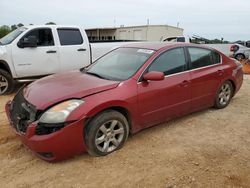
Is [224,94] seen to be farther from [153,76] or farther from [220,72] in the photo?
[153,76]

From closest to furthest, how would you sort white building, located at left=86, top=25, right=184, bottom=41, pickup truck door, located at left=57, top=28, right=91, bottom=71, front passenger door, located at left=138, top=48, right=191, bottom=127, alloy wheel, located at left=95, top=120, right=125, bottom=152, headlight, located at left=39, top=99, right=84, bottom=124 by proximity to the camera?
headlight, located at left=39, top=99, right=84, bottom=124
alloy wheel, located at left=95, top=120, right=125, bottom=152
front passenger door, located at left=138, top=48, right=191, bottom=127
pickup truck door, located at left=57, top=28, right=91, bottom=71
white building, located at left=86, top=25, right=184, bottom=41

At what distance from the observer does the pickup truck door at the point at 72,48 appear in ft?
26.0

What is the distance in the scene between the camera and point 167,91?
4.52 meters

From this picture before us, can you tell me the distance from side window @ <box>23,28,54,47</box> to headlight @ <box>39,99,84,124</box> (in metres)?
4.54

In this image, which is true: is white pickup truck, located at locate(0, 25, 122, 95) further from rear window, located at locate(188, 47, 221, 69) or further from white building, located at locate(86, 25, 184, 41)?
white building, located at locate(86, 25, 184, 41)

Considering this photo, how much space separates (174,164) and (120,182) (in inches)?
31.8

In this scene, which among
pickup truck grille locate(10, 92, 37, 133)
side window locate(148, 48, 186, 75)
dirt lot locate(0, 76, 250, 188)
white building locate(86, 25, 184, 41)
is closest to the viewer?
dirt lot locate(0, 76, 250, 188)

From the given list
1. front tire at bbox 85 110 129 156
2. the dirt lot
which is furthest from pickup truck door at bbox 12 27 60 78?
front tire at bbox 85 110 129 156

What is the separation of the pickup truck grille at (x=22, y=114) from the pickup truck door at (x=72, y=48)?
3.99m

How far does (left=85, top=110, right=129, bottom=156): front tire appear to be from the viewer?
12.0ft

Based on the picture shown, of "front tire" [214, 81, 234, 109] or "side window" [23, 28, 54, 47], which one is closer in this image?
"front tire" [214, 81, 234, 109]

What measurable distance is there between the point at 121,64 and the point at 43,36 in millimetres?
3874

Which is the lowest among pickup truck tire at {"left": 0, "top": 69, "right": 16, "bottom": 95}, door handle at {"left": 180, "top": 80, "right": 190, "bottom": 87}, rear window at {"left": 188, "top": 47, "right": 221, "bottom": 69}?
pickup truck tire at {"left": 0, "top": 69, "right": 16, "bottom": 95}

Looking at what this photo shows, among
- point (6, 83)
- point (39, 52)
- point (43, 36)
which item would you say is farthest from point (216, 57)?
point (6, 83)
